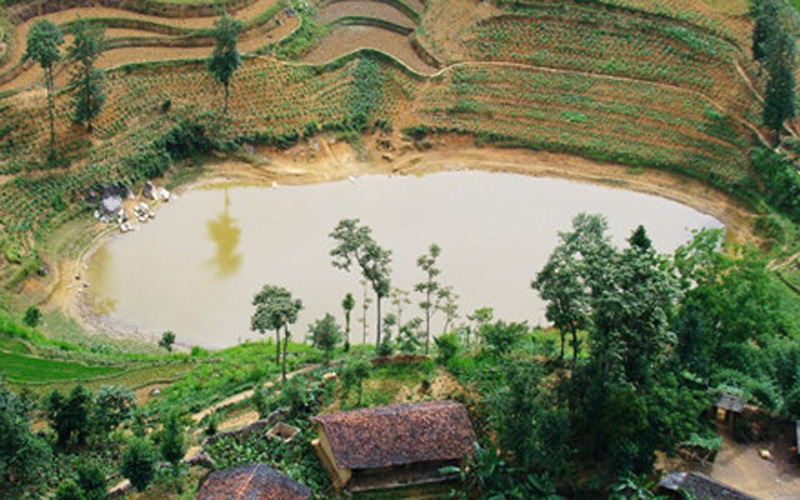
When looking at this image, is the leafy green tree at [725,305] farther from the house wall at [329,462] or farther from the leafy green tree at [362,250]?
the house wall at [329,462]

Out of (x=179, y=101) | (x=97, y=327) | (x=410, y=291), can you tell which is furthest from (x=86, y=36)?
(x=410, y=291)

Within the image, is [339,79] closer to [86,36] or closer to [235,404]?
[86,36]

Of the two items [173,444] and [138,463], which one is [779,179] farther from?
[138,463]

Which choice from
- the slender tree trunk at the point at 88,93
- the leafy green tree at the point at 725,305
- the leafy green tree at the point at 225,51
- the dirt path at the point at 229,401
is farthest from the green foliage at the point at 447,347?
the slender tree trunk at the point at 88,93

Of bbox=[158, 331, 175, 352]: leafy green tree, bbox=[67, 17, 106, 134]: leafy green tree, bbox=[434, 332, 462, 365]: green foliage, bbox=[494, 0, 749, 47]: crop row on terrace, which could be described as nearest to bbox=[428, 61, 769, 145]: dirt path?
bbox=[494, 0, 749, 47]: crop row on terrace

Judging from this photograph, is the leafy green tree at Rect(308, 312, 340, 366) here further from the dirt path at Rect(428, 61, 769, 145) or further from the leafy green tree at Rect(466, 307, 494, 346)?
the dirt path at Rect(428, 61, 769, 145)
